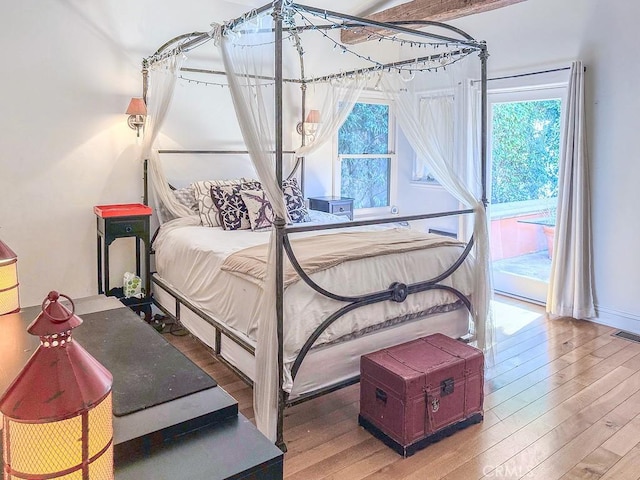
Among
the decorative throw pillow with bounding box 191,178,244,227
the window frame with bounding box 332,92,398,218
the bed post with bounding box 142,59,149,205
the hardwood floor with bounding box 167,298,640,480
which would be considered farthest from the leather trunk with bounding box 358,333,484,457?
the window frame with bounding box 332,92,398,218

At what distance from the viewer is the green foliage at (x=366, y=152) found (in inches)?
222

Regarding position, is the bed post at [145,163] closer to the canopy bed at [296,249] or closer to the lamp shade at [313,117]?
the canopy bed at [296,249]

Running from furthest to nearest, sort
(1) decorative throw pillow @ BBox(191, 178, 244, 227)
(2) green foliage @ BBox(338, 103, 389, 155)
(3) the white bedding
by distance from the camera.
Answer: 1. (2) green foliage @ BBox(338, 103, 389, 155)
2. (1) decorative throw pillow @ BBox(191, 178, 244, 227)
3. (3) the white bedding

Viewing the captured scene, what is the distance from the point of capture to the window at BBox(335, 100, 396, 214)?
563 centimetres

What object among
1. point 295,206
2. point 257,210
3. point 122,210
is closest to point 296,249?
point 257,210

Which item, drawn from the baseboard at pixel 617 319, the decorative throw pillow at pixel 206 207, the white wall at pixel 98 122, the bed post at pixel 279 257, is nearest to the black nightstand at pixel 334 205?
the decorative throw pillow at pixel 206 207

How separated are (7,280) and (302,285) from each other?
132 cm

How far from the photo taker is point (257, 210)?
3990mm

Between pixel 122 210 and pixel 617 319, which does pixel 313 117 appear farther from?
Result: pixel 617 319

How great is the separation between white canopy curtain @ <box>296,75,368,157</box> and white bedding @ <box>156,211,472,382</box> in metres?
1.42

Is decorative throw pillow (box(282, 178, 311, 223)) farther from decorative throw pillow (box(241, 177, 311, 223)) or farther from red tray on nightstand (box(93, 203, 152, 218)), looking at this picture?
red tray on nightstand (box(93, 203, 152, 218))

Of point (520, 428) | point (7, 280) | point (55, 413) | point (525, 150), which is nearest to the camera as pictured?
point (55, 413)

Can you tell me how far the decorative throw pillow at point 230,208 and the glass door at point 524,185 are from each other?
259cm

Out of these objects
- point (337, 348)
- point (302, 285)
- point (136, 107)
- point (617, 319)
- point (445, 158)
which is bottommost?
point (617, 319)
